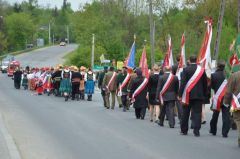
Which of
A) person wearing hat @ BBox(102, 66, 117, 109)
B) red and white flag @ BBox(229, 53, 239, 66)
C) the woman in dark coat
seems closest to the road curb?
the woman in dark coat

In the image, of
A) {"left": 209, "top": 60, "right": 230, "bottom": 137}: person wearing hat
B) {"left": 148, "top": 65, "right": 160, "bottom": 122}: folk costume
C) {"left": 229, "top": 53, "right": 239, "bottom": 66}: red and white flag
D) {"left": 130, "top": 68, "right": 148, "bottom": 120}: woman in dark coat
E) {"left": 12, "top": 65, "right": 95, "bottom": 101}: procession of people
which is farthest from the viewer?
{"left": 12, "top": 65, "right": 95, "bottom": 101}: procession of people

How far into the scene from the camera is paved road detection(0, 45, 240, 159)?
12.7 meters

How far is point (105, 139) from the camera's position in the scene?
598 inches

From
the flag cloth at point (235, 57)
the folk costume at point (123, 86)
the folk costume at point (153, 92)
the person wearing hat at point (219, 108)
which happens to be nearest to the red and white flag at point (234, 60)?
the flag cloth at point (235, 57)

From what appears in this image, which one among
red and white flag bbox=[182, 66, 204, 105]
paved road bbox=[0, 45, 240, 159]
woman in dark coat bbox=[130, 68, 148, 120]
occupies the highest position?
red and white flag bbox=[182, 66, 204, 105]

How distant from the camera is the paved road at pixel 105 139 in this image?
12.7m

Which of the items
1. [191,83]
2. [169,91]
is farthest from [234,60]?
[169,91]

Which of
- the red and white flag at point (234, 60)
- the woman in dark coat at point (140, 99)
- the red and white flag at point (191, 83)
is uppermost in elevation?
the red and white flag at point (234, 60)

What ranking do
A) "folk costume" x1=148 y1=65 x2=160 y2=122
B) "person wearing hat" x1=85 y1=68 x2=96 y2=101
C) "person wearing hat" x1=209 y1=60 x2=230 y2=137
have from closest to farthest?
"person wearing hat" x1=209 y1=60 x2=230 y2=137
"folk costume" x1=148 y1=65 x2=160 y2=122
"person wearing hat" x1=85 y1=68 x2=96 y2=101

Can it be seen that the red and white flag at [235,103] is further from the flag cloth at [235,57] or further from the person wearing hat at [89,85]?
the person wearing hat at [89,85]

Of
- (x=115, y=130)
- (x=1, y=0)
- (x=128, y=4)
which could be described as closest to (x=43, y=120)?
(x=115, y=130)

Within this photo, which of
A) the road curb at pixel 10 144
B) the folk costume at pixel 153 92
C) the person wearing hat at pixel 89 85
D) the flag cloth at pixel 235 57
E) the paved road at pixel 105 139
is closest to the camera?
the road curb at pixel 10 144

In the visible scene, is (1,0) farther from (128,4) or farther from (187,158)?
(187,158)

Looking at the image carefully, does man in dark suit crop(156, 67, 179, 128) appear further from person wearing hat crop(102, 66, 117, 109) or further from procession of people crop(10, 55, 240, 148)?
person wearing hat crop(102, 66, 117, 109)
